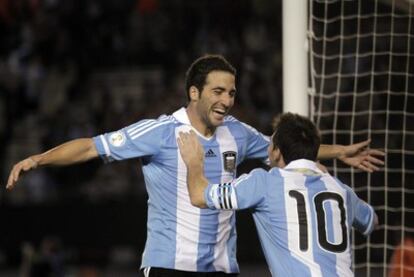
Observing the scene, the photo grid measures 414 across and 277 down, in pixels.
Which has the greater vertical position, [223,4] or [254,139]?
[223,4]

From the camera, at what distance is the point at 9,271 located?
12.1m

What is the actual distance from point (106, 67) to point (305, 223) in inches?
408

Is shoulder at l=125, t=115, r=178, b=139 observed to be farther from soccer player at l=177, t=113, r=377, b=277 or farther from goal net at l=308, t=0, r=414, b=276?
goal net at l=308, t=0, r=414, b=276

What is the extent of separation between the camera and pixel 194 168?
194 inches

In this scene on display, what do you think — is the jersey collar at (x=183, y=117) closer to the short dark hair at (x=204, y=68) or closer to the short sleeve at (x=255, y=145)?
the short dark hair at (x=204, y=68)

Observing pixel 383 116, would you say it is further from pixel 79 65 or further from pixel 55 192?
pixel 79 65

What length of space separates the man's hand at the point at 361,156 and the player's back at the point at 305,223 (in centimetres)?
105

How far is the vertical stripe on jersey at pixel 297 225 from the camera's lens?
4.72m

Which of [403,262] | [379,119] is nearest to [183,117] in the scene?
[403,262]

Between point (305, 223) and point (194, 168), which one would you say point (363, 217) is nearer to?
point (305, 223)

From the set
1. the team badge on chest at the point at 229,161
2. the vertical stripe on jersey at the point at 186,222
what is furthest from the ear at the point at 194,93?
the team badge on chest at the point at 229,161

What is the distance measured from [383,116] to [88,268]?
12.6 feet

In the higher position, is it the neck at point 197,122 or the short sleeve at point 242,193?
the neck at point 197,122

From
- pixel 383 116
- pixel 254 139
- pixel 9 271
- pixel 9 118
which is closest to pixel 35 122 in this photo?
pixel 9 118
